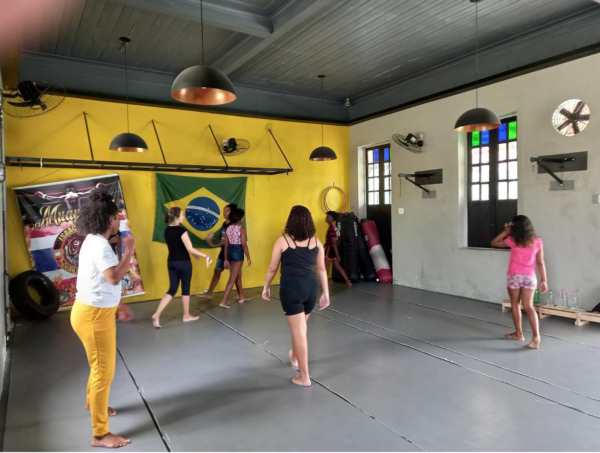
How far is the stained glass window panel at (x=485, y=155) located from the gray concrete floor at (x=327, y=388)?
9.07 feet

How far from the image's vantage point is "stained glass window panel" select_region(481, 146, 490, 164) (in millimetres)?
7102

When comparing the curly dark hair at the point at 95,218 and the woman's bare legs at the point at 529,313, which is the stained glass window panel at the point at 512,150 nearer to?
the woman's bare legs at the point at 529,313

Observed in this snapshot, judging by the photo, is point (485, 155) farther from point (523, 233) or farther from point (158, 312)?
point (158, 312)

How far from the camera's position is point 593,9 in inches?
215

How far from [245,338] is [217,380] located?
127 centimetres

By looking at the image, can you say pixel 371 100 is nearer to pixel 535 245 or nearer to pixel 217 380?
pixel 535 245

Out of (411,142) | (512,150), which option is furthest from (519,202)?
(411,142)

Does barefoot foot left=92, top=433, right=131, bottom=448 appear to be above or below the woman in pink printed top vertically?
below

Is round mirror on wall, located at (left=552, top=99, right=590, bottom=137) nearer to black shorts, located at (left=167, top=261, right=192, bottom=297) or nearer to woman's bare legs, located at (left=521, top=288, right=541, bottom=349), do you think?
woman's bare legs, located at (left=521, top=288, right=541, bottom=349)

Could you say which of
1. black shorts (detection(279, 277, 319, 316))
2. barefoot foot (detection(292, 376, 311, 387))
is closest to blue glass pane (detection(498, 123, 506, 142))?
black shorts (detection(279, 277, 319, 316))

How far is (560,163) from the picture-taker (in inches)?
232

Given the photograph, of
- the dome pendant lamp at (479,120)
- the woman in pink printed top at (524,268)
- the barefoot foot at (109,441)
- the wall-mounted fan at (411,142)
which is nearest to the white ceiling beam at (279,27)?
the dome pendant lamp at (479,120)

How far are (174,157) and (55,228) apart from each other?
2.32 metres

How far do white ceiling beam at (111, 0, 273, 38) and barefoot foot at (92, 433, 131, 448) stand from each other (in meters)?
Answer: 4.45
